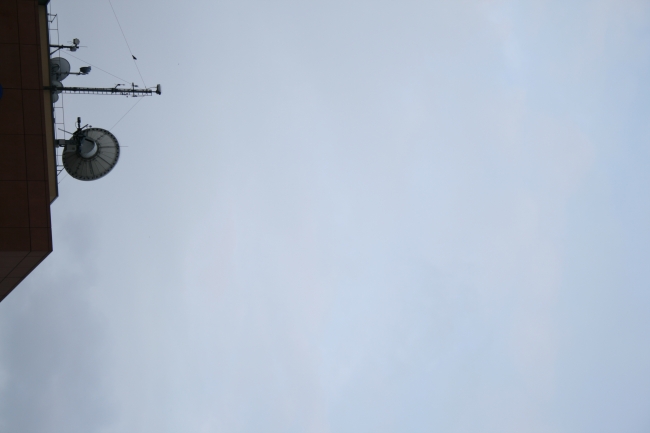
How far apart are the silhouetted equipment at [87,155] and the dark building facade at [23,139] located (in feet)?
5.40

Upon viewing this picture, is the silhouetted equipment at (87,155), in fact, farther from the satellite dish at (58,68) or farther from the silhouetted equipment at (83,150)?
the satellite dish at (58,68)

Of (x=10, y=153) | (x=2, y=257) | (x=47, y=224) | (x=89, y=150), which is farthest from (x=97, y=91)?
(x=2, y=257)

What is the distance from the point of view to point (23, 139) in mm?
24297

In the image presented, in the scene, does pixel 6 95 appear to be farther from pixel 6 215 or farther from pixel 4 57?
pixel 6 215

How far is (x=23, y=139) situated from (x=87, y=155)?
3266 mm

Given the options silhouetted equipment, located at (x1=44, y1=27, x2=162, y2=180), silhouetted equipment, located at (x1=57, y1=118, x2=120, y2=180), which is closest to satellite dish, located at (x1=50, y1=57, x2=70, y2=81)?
silhouetted equipment, located at (x1=44, y1=27, x2=162, y2=180)

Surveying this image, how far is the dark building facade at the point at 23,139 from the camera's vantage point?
23.8 m

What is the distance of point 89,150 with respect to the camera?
86.5 feet

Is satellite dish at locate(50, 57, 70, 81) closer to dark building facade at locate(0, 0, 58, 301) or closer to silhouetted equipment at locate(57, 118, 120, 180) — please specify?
dark building facade at locate(0, 0, 58, 301)

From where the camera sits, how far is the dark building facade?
23.8 metres

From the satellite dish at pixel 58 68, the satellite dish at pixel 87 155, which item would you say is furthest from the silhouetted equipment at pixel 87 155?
the satellite dish at pixel 58 68

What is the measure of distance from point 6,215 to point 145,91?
1144 cm

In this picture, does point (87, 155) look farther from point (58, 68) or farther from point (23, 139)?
point (58, 68)

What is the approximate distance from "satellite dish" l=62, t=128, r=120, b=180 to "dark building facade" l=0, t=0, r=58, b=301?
1.64m
